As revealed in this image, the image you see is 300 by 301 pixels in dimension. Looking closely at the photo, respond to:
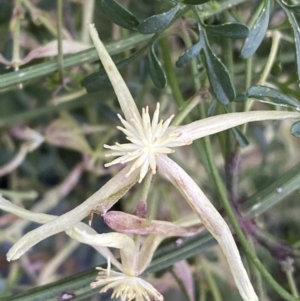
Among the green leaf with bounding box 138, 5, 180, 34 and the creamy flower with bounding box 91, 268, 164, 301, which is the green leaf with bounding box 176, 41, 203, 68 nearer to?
the green leaf with bounding box 138, 5, 180, 34

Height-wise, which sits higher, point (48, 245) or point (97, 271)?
point (48, 245)

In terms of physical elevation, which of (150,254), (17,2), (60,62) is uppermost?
(17,2)

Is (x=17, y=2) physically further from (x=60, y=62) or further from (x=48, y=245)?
(x=48, y=245)

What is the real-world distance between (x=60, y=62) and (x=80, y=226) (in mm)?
139

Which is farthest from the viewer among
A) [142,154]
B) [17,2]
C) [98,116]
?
[98,116]

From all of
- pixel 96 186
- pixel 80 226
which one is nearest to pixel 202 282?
pixel 96 186

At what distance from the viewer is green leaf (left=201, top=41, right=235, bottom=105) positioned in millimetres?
337

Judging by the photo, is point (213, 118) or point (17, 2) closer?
point (213, 118)

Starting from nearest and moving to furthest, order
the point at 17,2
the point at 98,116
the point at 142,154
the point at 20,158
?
the point at 142,154 < the point at 17,2 < the point at 20,158 < the point at 98,116

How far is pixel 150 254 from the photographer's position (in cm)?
35

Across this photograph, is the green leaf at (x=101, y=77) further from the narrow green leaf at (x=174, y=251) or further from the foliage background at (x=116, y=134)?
the narrow green leaf at (x=174, y=251)

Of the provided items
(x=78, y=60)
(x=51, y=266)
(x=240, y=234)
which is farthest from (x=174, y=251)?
(x=51, y=266)

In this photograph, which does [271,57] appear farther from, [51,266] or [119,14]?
[51,266]

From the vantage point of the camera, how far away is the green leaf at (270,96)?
0.33 m
